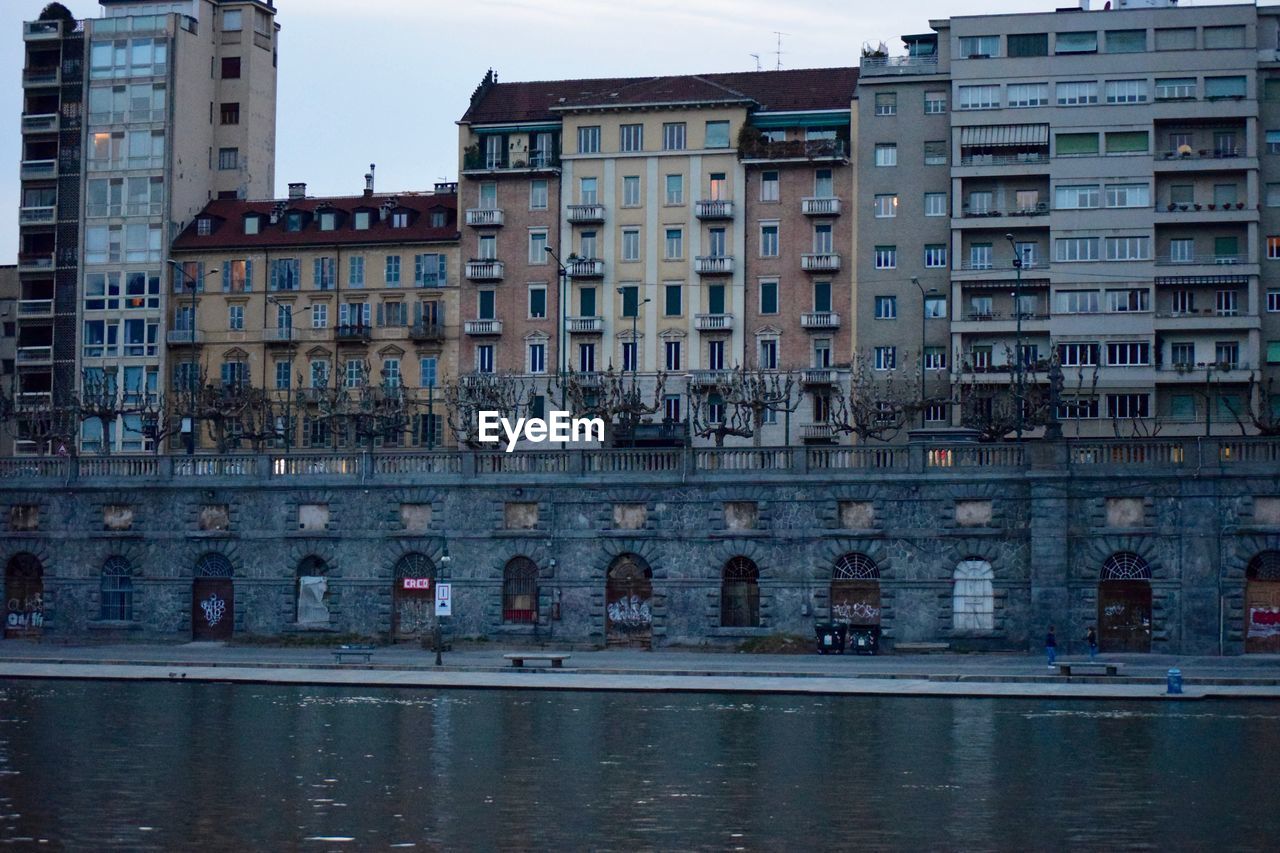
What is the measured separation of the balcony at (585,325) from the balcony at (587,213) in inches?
225

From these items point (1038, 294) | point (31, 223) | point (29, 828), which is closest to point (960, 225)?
point (1038, 294)

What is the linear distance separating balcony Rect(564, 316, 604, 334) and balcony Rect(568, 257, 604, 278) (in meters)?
2.48

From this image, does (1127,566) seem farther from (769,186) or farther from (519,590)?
(769,186)

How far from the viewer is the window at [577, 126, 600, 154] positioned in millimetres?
115562

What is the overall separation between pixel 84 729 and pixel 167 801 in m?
13.4

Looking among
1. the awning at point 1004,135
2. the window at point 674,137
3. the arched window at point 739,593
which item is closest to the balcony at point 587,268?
the window at point 674,137

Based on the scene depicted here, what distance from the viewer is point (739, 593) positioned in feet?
245

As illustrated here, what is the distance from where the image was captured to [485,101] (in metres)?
120

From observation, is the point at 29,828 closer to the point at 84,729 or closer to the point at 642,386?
the point at 84,729

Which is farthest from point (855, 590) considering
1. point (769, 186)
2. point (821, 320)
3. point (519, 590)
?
point (769, 186)

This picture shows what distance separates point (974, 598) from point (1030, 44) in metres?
48.4

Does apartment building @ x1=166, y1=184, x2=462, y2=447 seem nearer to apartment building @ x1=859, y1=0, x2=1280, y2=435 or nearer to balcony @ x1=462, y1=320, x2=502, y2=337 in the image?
balcony @ x1=462, y1=320, x2=502, y2=337

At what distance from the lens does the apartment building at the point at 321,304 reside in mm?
115875

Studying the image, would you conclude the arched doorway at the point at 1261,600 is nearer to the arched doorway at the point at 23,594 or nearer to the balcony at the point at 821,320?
the balcony at the point at 821,320
